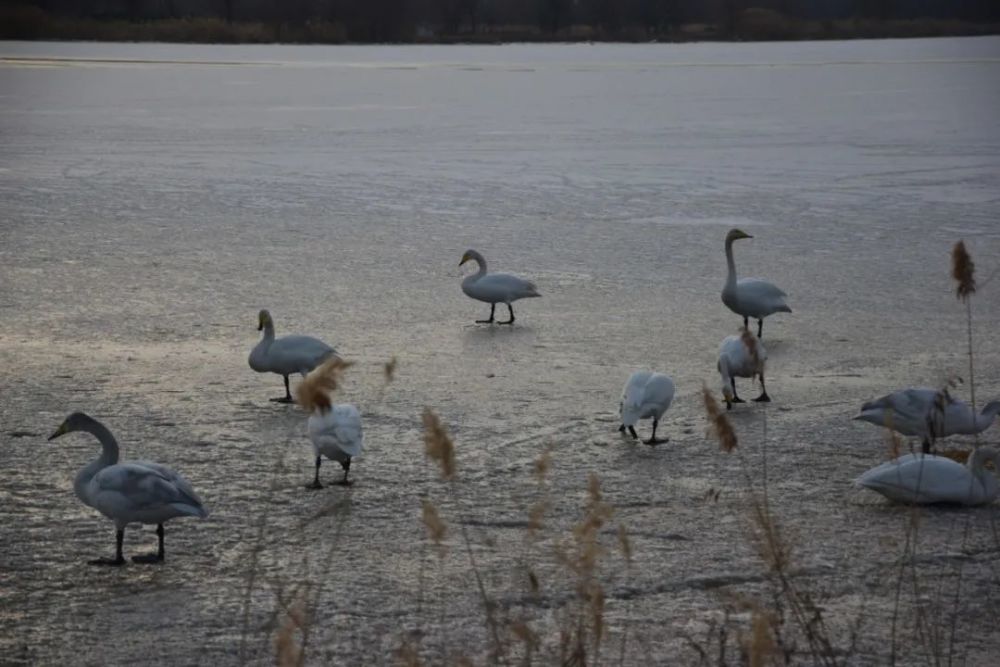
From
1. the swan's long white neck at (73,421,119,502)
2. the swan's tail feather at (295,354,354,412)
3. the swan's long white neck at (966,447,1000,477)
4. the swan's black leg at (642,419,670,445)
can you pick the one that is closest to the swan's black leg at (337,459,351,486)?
the swan's long white neck at (73,421,119,502)

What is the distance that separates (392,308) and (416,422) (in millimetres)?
2938

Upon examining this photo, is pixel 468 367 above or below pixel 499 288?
below

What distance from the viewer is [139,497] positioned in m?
5.24

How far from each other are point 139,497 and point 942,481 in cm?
281

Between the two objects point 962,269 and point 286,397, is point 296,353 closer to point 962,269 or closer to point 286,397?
point 286,397

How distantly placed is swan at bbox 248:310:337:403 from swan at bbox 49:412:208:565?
2.51 m

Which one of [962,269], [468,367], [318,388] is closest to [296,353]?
[468,367]

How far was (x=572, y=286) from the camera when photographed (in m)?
11.2

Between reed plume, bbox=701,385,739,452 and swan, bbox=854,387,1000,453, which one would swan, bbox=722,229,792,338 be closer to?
swan, bbox=854,387,1000,453

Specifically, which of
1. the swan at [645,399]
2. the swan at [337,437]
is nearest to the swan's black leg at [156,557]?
the swan at [337,437]

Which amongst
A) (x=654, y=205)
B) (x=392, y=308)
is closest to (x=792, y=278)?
(x=392, y=308)

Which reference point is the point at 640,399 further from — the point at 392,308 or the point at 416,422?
the point at 392,308

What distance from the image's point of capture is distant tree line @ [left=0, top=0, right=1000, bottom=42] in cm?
8144

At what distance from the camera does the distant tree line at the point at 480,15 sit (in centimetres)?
8144
